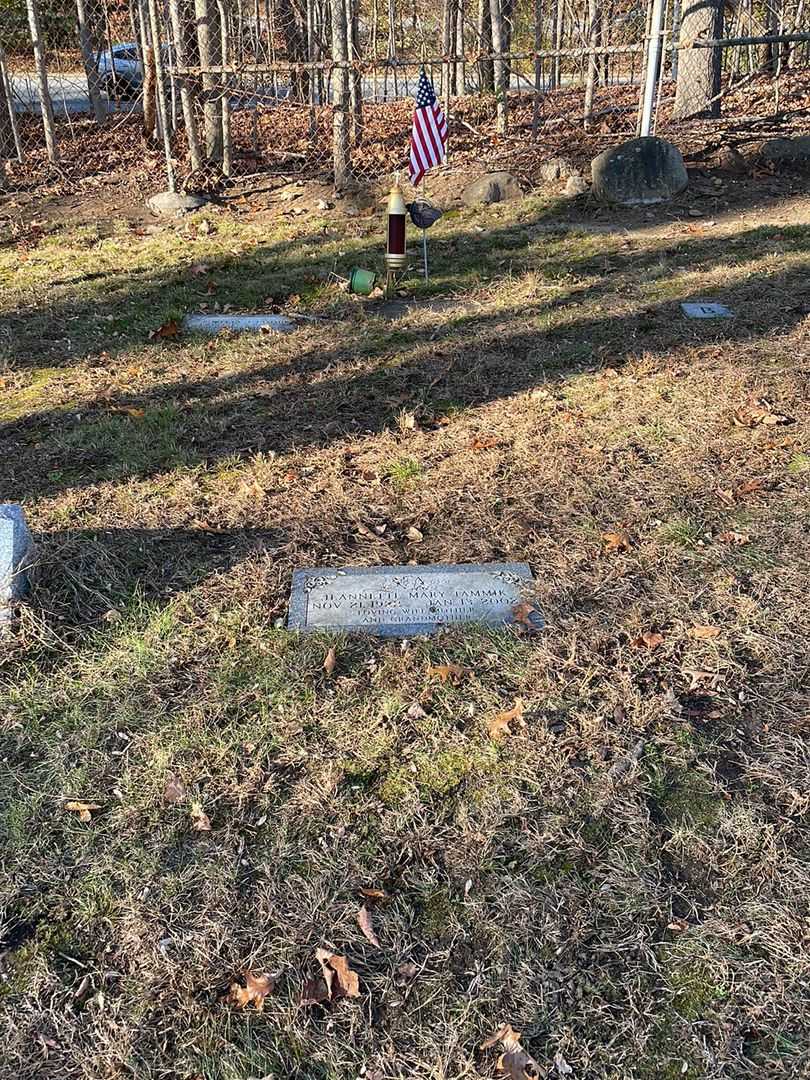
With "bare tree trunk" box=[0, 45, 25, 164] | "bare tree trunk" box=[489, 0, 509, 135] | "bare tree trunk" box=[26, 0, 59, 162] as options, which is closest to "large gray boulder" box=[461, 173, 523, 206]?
"bare tree trunk" box=[489, 0, 509, 135]

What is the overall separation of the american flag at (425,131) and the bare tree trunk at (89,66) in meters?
7.22

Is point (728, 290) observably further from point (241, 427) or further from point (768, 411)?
point (241, 427)

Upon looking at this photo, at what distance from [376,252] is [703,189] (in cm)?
432

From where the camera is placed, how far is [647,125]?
10820 millimetres

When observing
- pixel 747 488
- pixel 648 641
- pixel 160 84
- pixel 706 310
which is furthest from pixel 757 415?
pixel 160 84

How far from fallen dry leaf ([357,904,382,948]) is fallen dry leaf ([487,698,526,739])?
29.4 inches

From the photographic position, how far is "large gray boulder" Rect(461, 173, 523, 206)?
10.6 m

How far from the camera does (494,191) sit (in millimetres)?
10586

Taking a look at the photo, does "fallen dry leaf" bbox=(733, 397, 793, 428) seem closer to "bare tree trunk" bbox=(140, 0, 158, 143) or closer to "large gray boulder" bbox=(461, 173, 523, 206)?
"large gray boulder" bbox=(461, 173, 523, 206)

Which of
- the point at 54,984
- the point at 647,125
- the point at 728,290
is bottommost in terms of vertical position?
the point at 54,984

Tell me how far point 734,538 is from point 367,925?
7.94 feet

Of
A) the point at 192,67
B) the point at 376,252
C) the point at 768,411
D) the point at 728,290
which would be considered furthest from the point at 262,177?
the point at 768,411

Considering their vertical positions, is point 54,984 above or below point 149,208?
below

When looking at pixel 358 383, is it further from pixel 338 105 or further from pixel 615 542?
pixel 338 105
